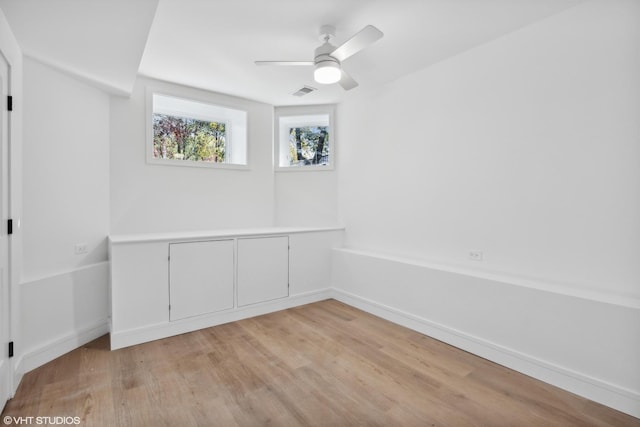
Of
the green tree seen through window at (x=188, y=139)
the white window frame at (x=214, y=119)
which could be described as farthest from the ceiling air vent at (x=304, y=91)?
the green tree seen through window at (x=188, y=139)

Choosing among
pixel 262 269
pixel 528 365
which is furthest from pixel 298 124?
pixel 528 365

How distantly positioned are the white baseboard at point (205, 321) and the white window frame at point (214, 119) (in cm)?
171

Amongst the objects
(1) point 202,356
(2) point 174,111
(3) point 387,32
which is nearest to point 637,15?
(3) point 387,32

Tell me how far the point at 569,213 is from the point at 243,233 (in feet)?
9.19

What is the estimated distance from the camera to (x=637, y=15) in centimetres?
196

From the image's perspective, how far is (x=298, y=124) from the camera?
448cm

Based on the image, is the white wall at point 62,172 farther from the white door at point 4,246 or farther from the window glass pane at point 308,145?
the window glass pane at point 308,145

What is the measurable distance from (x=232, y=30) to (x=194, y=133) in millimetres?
1690

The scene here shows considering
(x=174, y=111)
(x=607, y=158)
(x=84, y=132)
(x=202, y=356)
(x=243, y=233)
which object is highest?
(x=174, y=111)

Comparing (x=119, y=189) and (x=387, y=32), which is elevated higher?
(x=387, y=32)

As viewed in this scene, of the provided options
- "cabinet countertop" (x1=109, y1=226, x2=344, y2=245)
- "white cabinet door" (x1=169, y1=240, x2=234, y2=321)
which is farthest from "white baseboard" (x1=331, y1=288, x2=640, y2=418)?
"white cabinet door" (x1=169, y1=240, x2=234, y2=321)

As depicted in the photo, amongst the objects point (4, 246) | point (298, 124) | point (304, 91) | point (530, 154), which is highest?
point (304, 91)

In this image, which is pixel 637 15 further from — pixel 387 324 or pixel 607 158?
pixel 387 324

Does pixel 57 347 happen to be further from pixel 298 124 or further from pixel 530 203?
pixel 530 203
